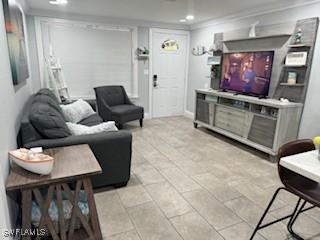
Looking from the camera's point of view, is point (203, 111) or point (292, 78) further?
point (203, 111)

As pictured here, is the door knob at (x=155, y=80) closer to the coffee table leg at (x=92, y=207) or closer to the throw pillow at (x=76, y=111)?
the throw pillow at (x=76, y=111)

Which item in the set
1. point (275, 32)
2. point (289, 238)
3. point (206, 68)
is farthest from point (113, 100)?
point (289, 238)

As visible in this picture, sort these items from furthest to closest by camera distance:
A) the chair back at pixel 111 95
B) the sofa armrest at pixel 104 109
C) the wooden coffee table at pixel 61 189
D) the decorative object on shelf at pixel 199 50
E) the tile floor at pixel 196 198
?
the decorative object on shelf at pixel 199 50
the chair back at pixel 111 95
the sofa armrest at pixel 104 109
the tile floor at pixel 196 198
the wooden coffee table at pixel 61 189

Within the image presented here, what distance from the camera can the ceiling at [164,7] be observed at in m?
3.48

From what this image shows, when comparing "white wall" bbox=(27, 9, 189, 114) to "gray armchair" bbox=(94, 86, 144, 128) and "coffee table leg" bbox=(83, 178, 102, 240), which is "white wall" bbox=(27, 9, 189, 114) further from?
"coffee table leg" bbox=(83, 178, 102, 240)

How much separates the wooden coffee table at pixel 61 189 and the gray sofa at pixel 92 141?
37cm

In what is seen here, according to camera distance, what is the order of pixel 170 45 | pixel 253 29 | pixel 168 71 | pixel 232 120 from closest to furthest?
pixel 253 29 < pixel 232 120 < pixel 170 45 < pixel 168 71

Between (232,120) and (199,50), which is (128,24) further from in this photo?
(232,120)

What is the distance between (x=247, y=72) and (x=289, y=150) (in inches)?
99.0

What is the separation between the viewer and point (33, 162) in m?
1.56

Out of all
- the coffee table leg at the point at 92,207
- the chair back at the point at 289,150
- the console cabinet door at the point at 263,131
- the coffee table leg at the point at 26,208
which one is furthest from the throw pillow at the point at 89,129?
the console cabinet door at the point at 263,131

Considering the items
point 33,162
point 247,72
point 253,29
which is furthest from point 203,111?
point 33,162

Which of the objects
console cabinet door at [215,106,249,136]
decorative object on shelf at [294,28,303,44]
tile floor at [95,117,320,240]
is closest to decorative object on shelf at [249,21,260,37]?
decorative object on shelf at [294,28,303,44]

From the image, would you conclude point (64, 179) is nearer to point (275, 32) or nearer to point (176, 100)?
point (275, 32)
